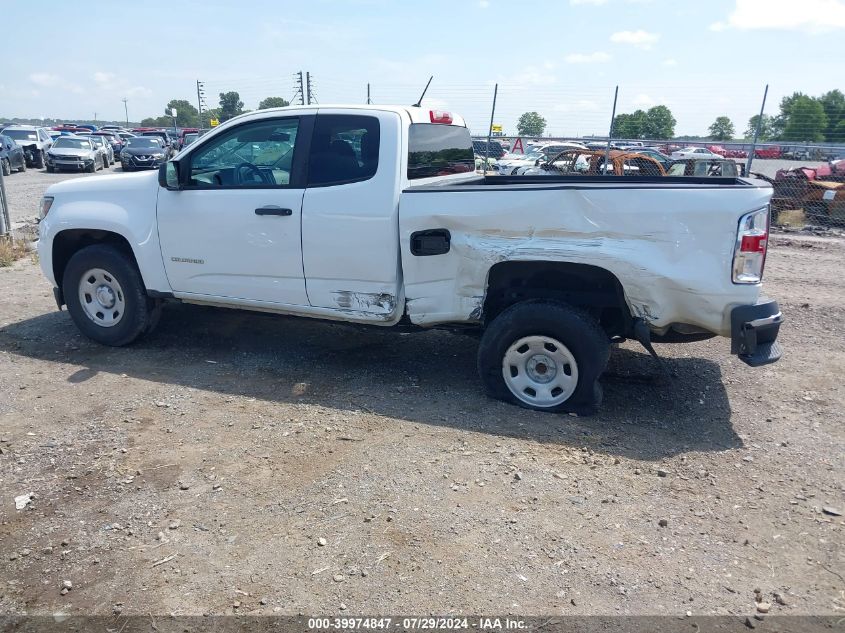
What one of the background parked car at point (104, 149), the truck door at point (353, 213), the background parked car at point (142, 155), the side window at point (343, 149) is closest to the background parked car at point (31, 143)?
the background parked car at point (104, 149)

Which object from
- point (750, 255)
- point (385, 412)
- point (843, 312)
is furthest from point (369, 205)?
point (843, 312)

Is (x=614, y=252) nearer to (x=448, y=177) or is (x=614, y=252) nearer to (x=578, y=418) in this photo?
(x=578, y=418)

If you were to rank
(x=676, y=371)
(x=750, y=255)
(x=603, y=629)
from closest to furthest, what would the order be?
(x=603, y=629) → (x=750, y=255) → (x=676, y=371)

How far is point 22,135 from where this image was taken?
27703 millimetres

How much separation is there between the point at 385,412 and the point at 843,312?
5224 millimetres

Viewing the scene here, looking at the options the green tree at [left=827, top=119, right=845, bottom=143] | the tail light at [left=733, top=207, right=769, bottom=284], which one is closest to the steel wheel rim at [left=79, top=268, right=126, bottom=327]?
the tail light at [left=733, top=207, right=769, bottom=284]

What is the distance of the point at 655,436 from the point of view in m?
4.34

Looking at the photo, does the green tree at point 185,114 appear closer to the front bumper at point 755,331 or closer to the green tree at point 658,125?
the green tree at point 658,125

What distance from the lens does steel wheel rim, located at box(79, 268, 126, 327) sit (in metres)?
5.76

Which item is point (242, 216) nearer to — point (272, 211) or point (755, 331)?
point (272, 211)

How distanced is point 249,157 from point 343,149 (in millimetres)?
854

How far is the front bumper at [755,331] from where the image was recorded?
402cm

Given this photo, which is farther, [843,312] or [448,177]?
[843,312]

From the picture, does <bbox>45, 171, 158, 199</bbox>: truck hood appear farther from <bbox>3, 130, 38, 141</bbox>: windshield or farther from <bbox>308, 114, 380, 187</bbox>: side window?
<bbox>3, 130, 38, 141</bbox>: windshield
